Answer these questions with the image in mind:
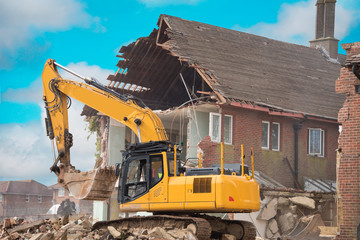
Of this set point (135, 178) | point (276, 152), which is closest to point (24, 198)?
point (276, 152)

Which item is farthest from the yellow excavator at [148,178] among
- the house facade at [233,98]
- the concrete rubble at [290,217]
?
the house facade at [233,98]

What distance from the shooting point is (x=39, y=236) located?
663 inches

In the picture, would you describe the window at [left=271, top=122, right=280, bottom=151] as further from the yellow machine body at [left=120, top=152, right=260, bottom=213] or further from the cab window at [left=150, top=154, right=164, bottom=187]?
the cab window at [left=150, top=154, right=164, bottom=187]

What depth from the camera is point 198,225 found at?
14.6 metres

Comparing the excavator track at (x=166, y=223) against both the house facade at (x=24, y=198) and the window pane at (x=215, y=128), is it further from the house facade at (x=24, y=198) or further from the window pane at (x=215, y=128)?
the house facade at (x=24, y=198)

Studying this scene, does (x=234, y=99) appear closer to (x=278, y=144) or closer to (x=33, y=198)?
(x=278, y=144)

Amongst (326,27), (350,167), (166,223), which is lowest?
(166,223)

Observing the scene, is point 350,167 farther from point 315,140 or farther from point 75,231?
point 315,140

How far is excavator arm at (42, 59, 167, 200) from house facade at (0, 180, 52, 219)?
1885 inches

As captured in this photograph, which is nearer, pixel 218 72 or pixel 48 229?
pixel 48 229

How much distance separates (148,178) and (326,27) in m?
25.2

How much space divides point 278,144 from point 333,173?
3.69m

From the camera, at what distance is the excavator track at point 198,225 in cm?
1474

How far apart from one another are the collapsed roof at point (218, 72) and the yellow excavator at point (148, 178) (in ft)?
28.2
